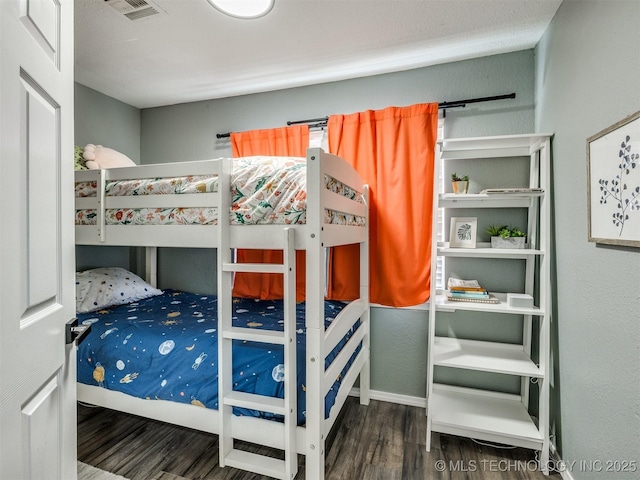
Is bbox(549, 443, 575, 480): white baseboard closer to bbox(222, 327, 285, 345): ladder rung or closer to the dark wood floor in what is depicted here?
the dark wood floor

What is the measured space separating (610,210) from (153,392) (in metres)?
2.38

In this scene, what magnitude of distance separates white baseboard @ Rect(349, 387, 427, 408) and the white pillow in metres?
2.01

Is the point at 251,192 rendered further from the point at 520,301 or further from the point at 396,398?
the point at 396,398

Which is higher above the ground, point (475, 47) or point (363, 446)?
point (475, 47)

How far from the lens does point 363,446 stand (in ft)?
6.85

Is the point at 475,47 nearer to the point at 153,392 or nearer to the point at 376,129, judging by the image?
the point at 376,129

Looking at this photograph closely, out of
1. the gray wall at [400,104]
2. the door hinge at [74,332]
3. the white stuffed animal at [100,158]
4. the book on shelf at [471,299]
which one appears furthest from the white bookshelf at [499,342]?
the white stuffed animal at [100,158]

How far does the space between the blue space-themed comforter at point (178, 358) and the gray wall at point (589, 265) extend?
1213 mm

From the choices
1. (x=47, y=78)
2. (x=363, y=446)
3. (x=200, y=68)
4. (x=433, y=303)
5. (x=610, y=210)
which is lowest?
(x=363, y=446)

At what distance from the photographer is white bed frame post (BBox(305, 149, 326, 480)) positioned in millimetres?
1561

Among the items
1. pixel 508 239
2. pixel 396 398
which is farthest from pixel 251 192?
pixel 396 398

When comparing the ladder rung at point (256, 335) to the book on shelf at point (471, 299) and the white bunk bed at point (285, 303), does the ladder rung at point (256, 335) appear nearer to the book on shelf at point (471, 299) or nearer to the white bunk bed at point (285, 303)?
the white bunk bed at point (285, 303)

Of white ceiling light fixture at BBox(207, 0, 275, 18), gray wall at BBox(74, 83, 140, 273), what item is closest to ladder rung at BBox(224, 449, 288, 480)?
gray wall at BBox(74, 83, 140, 273)

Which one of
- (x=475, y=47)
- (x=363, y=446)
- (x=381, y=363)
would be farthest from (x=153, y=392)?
(x=475, y=47)
